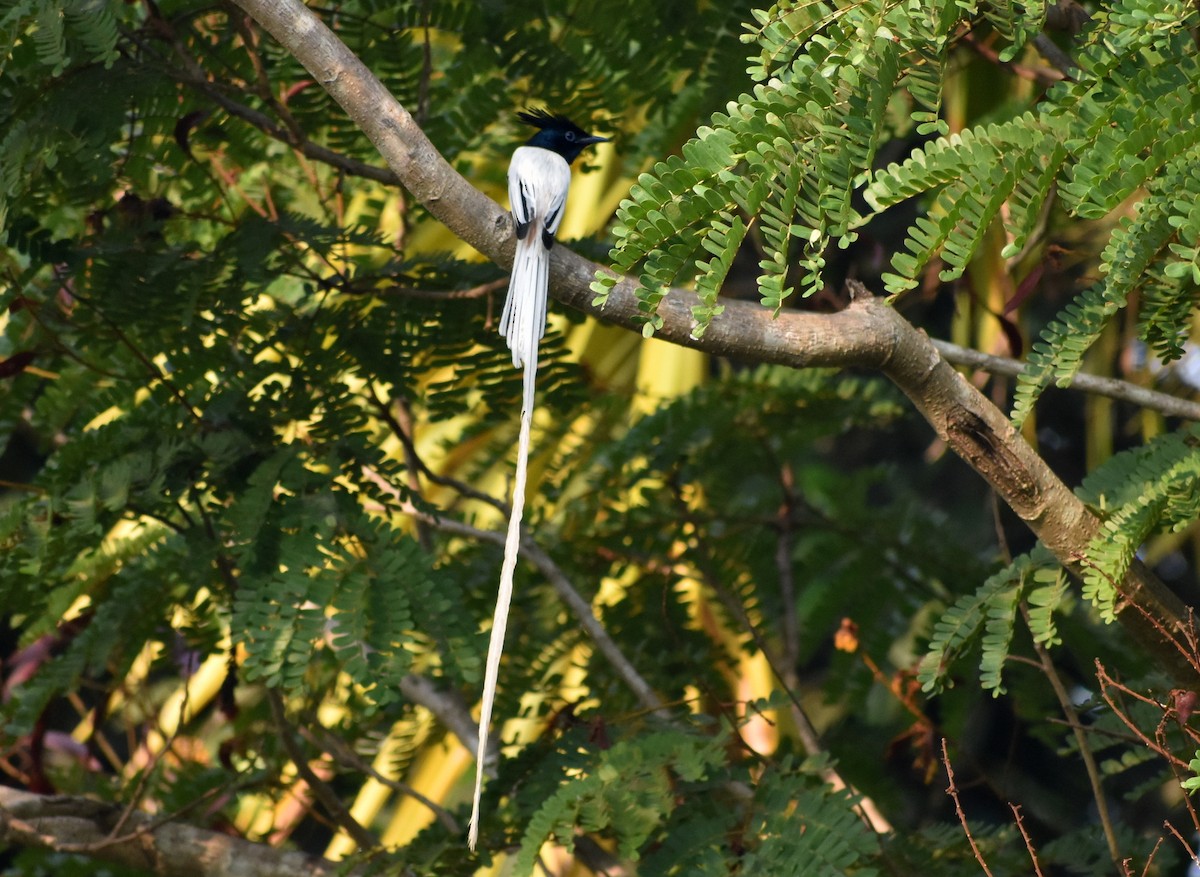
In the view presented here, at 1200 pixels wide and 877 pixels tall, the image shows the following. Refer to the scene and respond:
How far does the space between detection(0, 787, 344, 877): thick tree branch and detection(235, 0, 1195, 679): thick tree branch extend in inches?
62.9

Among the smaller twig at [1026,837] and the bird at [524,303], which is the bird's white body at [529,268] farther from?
the smaller twig at [1026,837]

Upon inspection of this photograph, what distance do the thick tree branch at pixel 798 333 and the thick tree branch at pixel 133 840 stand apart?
160cm

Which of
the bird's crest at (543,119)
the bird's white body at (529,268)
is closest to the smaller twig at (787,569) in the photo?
the bird's crest at (543,119)

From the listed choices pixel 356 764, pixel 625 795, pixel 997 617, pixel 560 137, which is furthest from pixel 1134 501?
pixel 356 764

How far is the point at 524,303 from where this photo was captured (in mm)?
2082

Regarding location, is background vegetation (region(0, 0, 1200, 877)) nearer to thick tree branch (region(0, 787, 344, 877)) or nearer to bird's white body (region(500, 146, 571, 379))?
thick tree branch (region(0, 787, 344, 877))

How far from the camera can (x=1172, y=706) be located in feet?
6.58

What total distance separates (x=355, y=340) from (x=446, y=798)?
1.57m

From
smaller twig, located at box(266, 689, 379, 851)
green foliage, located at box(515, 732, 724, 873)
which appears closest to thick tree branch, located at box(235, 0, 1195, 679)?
green foliage, located at box(515, 732, 724, 873)

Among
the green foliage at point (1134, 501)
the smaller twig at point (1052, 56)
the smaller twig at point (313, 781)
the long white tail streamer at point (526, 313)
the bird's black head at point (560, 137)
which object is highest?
the smaller twig at point (1052, 56)

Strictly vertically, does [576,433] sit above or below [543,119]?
below

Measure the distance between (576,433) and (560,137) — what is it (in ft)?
3.46

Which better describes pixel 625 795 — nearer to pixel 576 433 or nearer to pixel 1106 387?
pixel 1106 387

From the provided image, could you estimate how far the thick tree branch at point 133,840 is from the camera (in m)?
2.94
